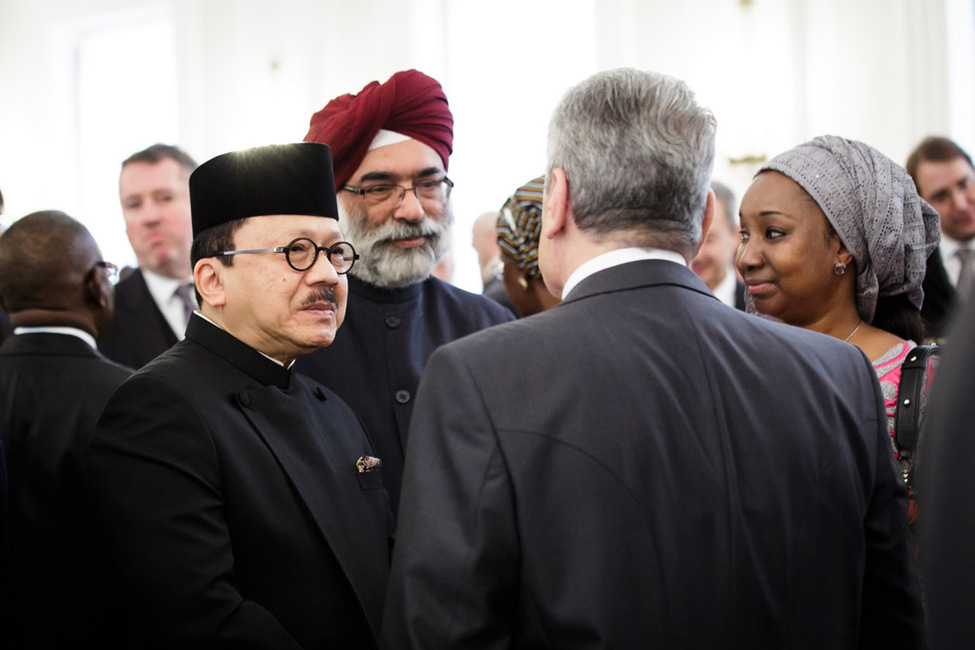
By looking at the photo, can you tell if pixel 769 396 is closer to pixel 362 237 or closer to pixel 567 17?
pixel 362 237

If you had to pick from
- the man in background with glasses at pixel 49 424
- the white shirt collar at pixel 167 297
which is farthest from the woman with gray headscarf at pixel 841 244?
the white shirt collar at pixel 167 297

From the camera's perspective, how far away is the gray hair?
1537 millimetres

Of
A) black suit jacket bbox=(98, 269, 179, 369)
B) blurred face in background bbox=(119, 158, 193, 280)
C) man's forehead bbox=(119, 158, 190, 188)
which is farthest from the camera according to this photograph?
man's forehead bbox=(119, 158, 190, 188)

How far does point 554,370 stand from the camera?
1.48m

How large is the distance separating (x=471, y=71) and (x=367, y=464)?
23.7 feet

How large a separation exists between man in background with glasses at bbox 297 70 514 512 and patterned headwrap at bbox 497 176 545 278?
0.20 metres

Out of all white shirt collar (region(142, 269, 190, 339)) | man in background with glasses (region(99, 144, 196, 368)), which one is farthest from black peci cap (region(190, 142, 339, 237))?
white shirt collar (region(142, 269, 190, 339))

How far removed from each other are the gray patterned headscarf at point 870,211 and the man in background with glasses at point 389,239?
40.2 inches

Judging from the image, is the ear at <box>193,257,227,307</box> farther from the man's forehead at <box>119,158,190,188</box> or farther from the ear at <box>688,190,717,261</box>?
the man's forehead at <box>119,158,190,188</box>

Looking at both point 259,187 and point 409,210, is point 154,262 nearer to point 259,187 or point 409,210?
point 409,210

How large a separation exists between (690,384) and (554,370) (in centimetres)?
20

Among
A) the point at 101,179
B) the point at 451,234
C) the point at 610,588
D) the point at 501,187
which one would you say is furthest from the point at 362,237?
the point at 101,179

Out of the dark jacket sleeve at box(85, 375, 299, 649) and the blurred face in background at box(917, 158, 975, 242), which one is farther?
the blurred face in background at box(917, 158, 975, 242)

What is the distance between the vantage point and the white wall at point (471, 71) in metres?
6.90
